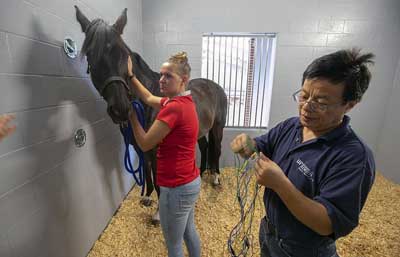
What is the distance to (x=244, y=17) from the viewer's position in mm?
2453

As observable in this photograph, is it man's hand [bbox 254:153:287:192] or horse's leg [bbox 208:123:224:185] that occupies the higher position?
man's hand [bbox 254:153:287:192]

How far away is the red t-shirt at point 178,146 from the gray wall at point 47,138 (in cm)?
61

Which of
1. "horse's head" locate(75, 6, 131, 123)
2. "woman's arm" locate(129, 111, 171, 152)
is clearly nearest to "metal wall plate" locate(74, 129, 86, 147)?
"horse's head" locate(75, 6, 131, 123)

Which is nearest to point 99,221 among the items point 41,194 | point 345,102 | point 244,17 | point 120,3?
point 41,194

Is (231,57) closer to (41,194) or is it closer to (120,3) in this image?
(120,3)

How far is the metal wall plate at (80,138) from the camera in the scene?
4.21ft


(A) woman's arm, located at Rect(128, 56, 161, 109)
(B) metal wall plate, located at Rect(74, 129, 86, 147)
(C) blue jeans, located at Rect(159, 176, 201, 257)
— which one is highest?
(A) woman's arm, located at Rect(128, 56, 161, 109)

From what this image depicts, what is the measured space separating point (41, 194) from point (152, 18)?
227 cm

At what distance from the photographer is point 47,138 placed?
1044mm

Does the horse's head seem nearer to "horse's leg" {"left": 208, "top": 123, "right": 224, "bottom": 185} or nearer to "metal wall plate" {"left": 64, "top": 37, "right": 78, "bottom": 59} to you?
"metal wall plate" {"left": 64, "top": 37, "right": 78, "bottom": 59}

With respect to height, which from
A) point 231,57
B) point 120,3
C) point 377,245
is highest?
point 120,3

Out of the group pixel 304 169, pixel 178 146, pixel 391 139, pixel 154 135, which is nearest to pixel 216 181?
pixel 178 146

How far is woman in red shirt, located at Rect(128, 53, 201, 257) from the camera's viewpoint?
0.88 meters

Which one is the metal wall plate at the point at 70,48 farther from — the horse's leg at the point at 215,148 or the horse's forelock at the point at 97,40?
the horse's leg at the point at 215,148
